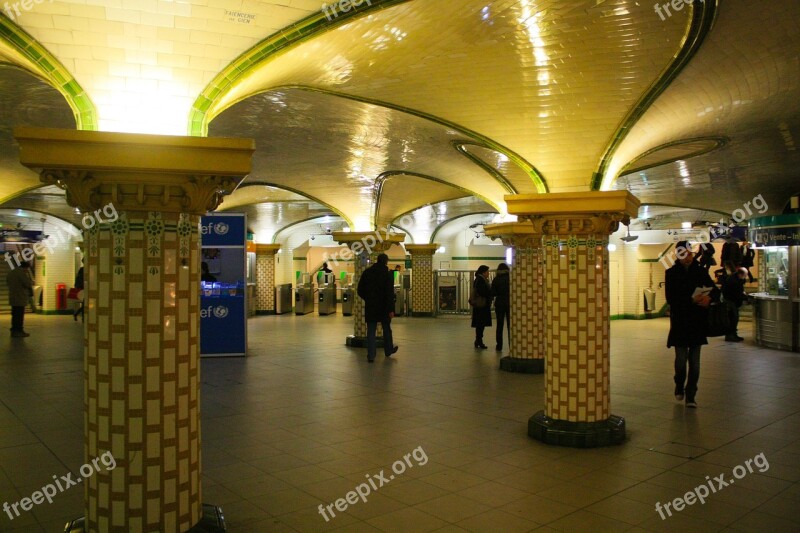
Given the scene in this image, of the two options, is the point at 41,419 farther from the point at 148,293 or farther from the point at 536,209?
the point at 536,209

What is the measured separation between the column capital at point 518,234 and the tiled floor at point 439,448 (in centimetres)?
208

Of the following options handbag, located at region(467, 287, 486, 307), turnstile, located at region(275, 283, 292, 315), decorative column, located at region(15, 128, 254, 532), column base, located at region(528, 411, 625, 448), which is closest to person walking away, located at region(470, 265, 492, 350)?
handbag, located at region(467, 287, 486, 307)

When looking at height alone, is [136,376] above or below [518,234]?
below

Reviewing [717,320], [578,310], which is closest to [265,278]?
[717,320]

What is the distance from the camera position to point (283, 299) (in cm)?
2200

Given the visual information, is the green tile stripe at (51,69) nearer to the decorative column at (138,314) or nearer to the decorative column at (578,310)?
the decorative column at (138,314)

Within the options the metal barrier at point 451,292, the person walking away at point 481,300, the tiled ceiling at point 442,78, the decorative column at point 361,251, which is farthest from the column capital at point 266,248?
the tiled ceiling at point 442,78

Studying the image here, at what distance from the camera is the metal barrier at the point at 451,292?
21.2 meters

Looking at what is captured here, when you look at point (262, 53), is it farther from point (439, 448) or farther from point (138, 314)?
point (439, 448)

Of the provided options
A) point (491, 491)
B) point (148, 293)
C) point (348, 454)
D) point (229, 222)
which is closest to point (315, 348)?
point (229, 222)

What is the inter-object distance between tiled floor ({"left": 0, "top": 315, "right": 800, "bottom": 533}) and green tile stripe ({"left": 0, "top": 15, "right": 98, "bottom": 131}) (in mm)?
2634

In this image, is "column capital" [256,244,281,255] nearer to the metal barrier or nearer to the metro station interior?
the metal barrier

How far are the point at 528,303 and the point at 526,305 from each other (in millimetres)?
49

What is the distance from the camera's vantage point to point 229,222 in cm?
1088
